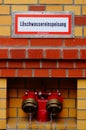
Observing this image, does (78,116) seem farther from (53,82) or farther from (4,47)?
(4,47)

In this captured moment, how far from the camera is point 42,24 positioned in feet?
8.95

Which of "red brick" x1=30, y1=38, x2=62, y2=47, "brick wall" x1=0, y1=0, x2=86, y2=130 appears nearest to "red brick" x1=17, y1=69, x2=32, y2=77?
"brick wall" x1=0, y1=0, x2=86, y2=130

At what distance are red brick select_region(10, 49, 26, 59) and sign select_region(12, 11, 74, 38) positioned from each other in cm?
13

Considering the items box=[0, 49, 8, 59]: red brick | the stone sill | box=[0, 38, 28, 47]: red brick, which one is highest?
box=[0, 38, 28, 47]: red brick

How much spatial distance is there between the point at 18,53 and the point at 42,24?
0.31 meters

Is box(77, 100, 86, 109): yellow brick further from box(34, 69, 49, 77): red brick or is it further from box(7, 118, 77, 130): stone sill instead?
box(34, 69, 49, 77): red brick

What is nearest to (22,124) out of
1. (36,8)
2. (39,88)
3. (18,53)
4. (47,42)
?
(39,88)

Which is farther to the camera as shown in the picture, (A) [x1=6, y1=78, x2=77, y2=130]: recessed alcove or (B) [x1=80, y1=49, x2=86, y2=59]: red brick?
(A) [x1=6, y1=78, x2=77, y2=130]: recessed alcove

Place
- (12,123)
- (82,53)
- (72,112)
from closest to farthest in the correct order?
(82,53), (12,123), (72,112)

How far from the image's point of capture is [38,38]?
272 cm

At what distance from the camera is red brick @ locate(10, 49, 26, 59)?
2.67 metres

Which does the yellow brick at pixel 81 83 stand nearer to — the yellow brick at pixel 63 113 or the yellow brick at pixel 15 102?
the yellow brick at pixel 63 113

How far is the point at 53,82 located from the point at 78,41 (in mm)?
434

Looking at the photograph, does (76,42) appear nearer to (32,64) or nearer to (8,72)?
(32,64)
